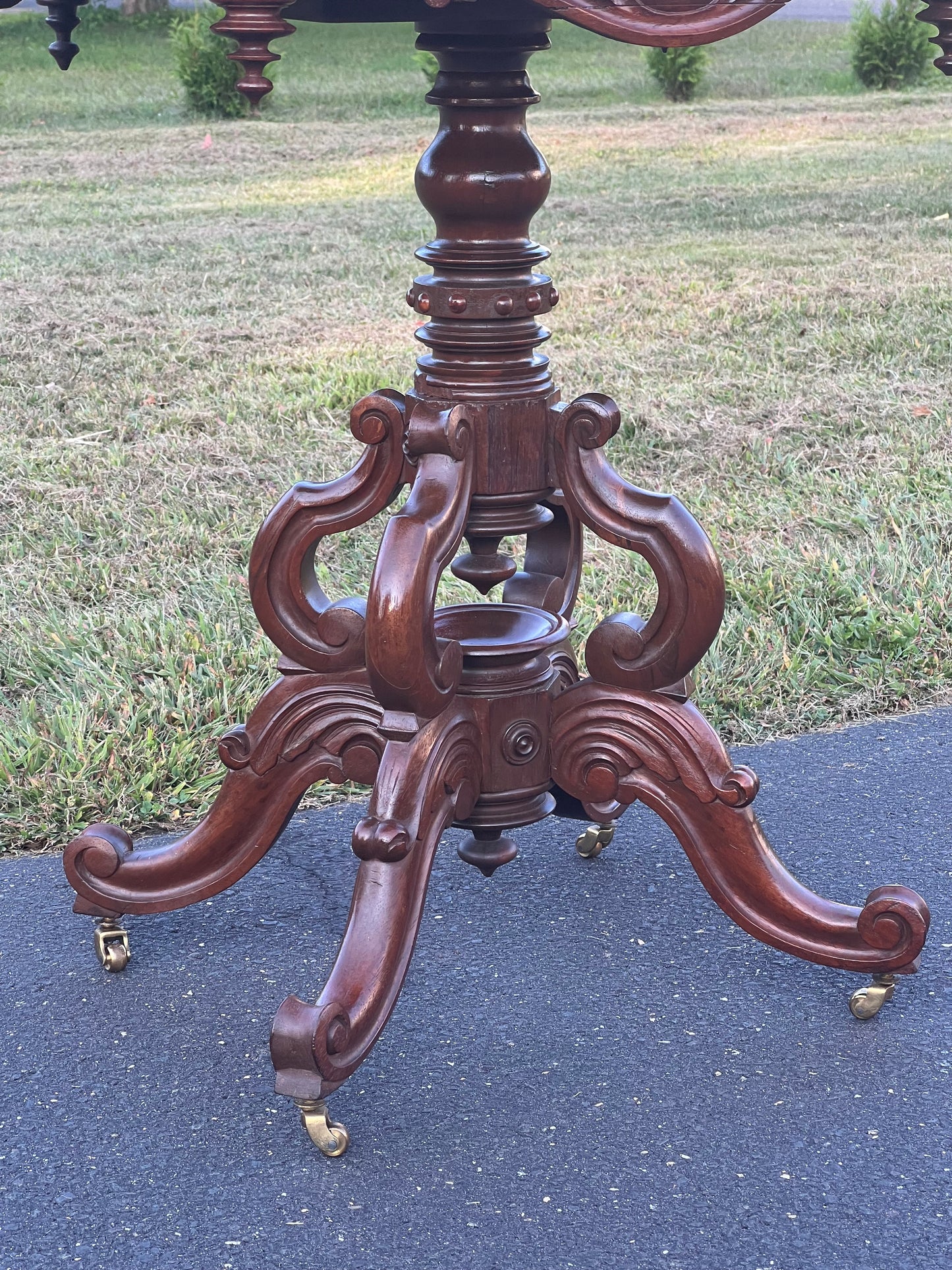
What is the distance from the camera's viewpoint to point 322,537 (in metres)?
1.67

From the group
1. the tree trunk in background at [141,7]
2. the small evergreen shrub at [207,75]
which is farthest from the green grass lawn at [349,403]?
the tree trunk in background at [141,7]

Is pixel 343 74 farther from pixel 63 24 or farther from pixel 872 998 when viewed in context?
pixel 872 998

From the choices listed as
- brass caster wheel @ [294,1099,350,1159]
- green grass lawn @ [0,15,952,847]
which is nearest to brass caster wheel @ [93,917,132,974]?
green grass lawn @ [0,15,952,847]

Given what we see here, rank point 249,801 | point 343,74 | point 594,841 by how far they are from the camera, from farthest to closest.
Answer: point 343,74, point 594,841, point 249,801

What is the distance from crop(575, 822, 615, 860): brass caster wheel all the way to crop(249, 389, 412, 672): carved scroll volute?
51 centimetres

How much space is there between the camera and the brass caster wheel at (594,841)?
6.63 feet

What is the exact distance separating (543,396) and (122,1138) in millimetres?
921

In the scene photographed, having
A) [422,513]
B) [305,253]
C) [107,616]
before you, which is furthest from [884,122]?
[422,513]

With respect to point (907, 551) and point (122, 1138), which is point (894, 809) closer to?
point (907, 551)

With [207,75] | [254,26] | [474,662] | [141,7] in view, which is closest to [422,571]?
[474,662]

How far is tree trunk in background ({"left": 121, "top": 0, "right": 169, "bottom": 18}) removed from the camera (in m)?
22.7

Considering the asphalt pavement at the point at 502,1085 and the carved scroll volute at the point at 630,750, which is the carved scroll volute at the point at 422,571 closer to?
the carved scroll volute at the point at 630,750

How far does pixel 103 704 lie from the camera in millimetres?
2307

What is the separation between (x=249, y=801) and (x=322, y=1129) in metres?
0.44
